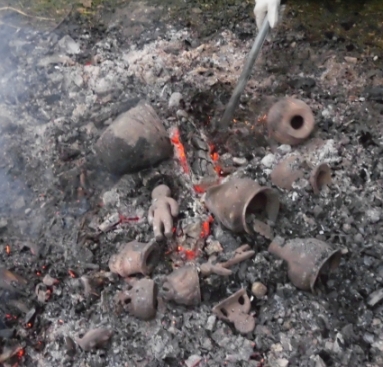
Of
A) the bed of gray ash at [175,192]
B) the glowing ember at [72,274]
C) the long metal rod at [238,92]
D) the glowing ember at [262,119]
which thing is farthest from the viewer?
the glowing ember at [262,119]

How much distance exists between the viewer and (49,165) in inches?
160

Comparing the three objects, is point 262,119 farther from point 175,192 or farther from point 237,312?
point 237,312

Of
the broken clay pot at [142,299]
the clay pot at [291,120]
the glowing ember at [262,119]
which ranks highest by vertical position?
the clay pot at [291,120]

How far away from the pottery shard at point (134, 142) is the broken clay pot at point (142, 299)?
92 cm

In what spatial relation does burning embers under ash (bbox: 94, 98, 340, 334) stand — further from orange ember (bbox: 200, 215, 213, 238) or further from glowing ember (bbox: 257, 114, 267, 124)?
glowing ember (bbox: 257, 114, 267, 124)

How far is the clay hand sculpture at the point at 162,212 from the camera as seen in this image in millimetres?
3471

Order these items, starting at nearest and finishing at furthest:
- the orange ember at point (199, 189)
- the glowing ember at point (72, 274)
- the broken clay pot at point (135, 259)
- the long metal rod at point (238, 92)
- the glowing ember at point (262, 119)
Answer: the broken clay pot at point (135, 259)
the glowing ember at point (72, 274)
the orange ember at point (199, 189)
the long metal rod at point (238, 92)
the glowing ember at point (262, 119)

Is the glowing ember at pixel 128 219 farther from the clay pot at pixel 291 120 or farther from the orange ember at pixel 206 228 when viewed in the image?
the clay pot at pixel 291 120

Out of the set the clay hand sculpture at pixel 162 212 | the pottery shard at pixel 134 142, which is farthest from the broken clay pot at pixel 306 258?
the pottery shard at pixel 134 142

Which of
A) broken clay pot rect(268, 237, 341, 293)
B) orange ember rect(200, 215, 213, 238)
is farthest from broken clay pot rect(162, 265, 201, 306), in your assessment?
broken clay pot rect(268, 237, 341, 293)

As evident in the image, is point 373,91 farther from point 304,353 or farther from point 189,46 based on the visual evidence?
point 304,353

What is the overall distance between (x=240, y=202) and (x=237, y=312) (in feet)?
2.20

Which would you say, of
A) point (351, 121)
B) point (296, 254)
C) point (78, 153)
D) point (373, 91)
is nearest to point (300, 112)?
point (351, 121)

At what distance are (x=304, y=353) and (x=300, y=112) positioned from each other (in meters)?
1.77
